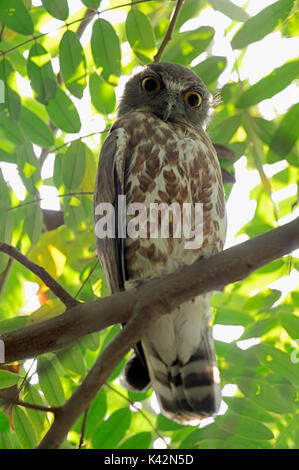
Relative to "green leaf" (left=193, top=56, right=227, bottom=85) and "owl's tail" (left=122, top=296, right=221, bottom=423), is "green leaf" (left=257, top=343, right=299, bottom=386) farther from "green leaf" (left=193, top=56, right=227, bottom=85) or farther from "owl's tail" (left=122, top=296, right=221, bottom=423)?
"green leaf" (left=193, top=56, right=227, bottom=85)

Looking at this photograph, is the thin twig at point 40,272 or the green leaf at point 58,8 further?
the green leaf at point 58,8

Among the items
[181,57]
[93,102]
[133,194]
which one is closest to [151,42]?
[181,57]

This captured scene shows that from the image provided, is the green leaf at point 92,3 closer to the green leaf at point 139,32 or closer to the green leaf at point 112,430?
the green leaf at point 139,32

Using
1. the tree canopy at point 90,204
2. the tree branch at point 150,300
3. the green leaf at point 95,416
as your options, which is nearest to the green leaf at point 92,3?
the tree canopy at point 90,204

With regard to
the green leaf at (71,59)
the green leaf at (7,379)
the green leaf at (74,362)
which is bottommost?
the green leaf at (74,362)

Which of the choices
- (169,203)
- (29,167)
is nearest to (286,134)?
(169,203)

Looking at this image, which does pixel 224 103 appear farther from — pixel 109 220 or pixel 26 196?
pixel 26 196

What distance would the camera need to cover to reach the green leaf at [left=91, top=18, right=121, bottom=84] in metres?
2.99

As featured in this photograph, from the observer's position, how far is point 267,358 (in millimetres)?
2785

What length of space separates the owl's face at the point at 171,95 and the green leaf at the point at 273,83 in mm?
552

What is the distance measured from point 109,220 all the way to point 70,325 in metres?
1.03

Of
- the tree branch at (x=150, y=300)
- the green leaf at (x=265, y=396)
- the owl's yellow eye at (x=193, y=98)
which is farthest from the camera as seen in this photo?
the owl's yellow eye at (x=193, y=98)

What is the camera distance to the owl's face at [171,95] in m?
3.38

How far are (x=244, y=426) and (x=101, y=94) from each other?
1.91m
